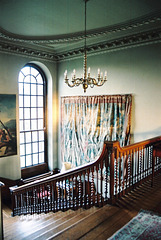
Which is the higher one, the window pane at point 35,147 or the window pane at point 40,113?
the window pane at point 40,113

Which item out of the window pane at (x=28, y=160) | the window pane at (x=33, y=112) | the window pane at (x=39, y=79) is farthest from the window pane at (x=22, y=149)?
the window pane at (x=39, y=79)

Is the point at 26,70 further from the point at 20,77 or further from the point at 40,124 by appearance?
the point at 40,124

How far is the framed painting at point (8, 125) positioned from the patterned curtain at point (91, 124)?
197 centimetres

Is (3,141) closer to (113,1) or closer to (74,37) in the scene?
(74,37)

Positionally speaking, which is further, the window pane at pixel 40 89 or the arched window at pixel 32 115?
the window pane at pixel 40 89

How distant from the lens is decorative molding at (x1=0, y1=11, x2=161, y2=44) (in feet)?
16.8

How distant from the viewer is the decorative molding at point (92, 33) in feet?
16.8

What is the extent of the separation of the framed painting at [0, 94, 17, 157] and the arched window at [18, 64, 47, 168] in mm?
551

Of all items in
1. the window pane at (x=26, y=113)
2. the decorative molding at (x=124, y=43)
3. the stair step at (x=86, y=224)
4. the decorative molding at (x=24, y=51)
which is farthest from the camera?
the window pane at (x=26, y=113)

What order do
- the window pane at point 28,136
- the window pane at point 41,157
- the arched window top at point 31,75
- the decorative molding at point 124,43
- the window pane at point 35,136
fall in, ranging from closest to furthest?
the decorative molding at point 124,43
the arched window top at point 31,75
the window pane at point 28,136
the window pane at point 35,136
the window pane at point 41,157

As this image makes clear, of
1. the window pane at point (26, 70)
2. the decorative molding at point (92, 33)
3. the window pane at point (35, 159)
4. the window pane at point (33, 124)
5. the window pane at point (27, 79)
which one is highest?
the decorative molding at point (92, 33)

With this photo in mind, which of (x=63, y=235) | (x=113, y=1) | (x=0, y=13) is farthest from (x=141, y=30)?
(x=63, y=235)

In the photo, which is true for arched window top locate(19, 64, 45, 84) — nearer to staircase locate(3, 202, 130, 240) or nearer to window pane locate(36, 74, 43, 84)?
window pane locate(36, 74, 43, 84)

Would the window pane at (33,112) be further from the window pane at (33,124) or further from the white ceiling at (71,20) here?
the white ceiling at (71,20)
